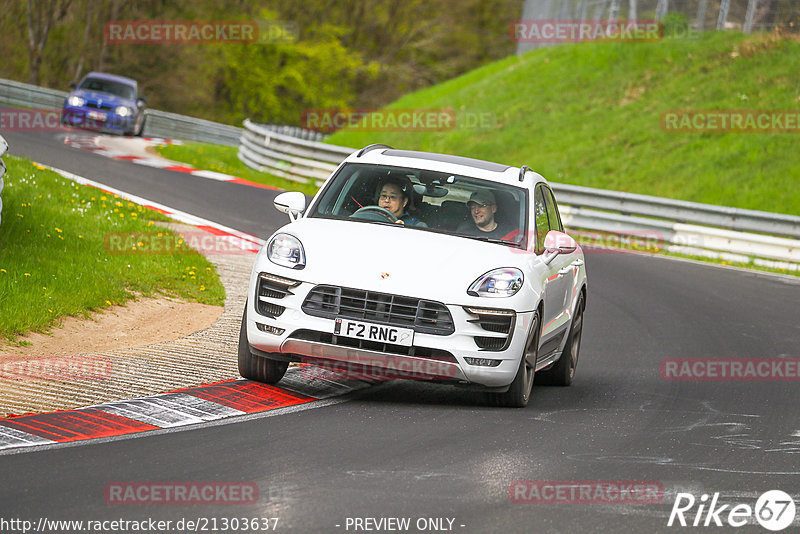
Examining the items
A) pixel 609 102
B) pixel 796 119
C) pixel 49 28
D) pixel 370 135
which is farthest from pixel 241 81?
pixel 796 119

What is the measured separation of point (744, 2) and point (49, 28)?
30911mm

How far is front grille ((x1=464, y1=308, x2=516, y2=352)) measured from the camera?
7.42 metres

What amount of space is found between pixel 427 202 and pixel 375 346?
1607 mm

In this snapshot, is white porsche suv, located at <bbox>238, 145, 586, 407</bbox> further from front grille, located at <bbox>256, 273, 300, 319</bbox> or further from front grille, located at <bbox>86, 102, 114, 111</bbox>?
front grille, located at <bbox>86, 102, 114, 111</bbox>

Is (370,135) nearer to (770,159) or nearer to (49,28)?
(770,159)

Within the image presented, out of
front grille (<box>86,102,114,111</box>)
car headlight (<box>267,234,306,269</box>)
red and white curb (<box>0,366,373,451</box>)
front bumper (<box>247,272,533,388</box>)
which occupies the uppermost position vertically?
car headlight (<box>267,234,306,269</box>)

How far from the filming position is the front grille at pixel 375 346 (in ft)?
24.0

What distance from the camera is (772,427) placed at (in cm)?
820

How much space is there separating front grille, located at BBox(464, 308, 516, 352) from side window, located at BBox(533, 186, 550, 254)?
936mm

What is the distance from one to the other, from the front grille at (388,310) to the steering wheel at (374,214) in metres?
1.05

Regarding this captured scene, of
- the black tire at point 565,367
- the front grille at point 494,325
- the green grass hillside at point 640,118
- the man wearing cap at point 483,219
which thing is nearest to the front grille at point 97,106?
the green grass hillside at point 640,118

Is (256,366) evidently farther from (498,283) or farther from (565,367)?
(565,367)

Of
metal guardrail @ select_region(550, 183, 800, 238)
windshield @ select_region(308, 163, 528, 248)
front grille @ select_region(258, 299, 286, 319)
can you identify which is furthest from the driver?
metal guardrail @ select_region(550, 183, 800, 238)

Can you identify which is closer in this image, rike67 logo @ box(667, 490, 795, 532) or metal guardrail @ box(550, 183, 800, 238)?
rike67 logo @ box(667, 490, 795, 532)
